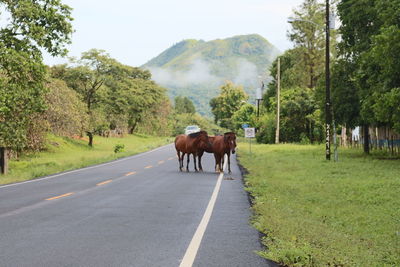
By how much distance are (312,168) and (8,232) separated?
17.0 metres

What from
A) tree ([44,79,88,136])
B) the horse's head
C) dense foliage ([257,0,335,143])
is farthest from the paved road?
dense foliage ([257,0,335,143])

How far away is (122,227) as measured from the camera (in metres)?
8.41

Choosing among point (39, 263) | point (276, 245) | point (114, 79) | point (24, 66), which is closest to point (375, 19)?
point (24, 66)

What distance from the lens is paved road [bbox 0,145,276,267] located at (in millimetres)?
6297

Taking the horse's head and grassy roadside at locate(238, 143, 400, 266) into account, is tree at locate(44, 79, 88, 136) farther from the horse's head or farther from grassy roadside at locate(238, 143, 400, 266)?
grassy roadside at locate(238, 143, 400, 266)

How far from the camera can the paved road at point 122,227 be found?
6.30m

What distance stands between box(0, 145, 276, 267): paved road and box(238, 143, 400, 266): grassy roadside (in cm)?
43

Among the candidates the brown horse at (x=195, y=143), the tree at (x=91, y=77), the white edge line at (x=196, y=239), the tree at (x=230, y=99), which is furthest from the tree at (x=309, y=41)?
the tree at (x=230, y=99)

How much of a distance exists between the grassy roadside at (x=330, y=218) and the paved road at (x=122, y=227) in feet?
1.40

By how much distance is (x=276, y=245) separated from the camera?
713 cm

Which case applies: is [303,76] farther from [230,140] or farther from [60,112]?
[230,140]

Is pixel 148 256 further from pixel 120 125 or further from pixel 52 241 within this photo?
pixel 120 125

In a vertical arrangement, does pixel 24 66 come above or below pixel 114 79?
below

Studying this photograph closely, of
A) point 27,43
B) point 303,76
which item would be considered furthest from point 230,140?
point 303,76
